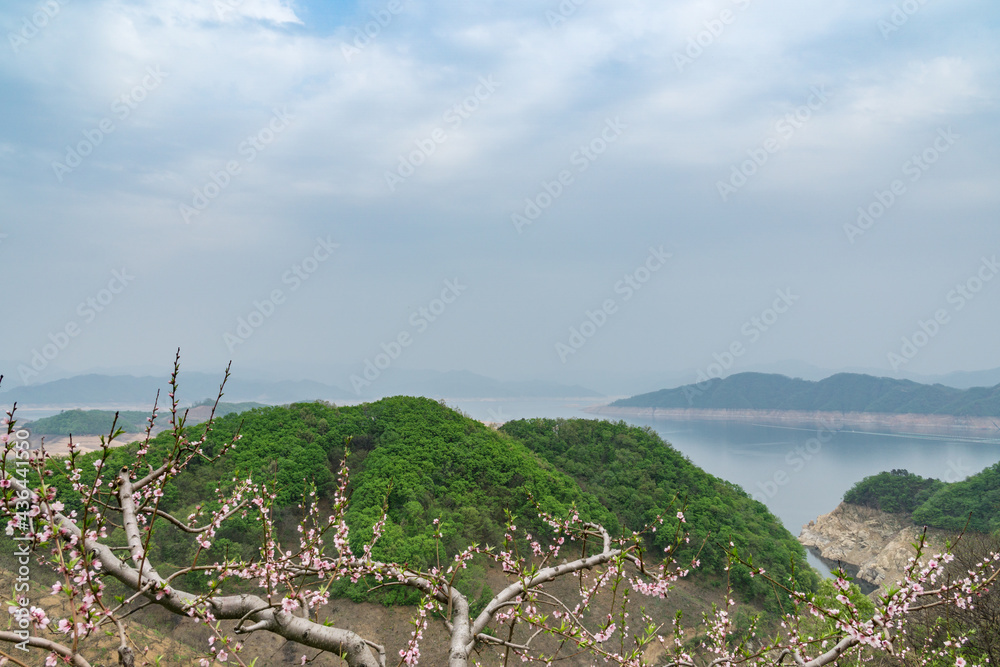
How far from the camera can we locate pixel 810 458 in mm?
63219

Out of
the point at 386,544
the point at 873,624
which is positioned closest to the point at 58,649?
the point at 873,624

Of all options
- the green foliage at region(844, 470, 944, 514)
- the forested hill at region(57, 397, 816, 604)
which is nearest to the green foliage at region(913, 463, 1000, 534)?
the green foliage at region(844, 470, 944, 514)

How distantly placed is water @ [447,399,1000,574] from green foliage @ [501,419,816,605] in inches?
336

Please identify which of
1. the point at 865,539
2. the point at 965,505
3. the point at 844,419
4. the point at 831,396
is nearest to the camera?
the point at 965,505

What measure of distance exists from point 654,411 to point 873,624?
119622mm

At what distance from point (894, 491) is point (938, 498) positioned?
3.73m

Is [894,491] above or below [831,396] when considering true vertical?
below

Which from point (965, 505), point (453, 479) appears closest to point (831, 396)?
point (965, 505)

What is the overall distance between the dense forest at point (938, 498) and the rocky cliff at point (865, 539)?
63 cm

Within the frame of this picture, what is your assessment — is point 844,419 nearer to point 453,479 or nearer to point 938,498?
point 938,498

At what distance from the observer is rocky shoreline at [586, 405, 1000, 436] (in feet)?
287

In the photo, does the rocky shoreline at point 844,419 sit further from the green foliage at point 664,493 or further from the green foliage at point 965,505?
the green foliage at point 664,493

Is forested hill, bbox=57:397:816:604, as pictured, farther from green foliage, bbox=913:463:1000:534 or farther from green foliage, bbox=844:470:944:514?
green foliage, bbox=844:470:944:514

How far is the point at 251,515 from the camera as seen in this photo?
1599 centimetres
